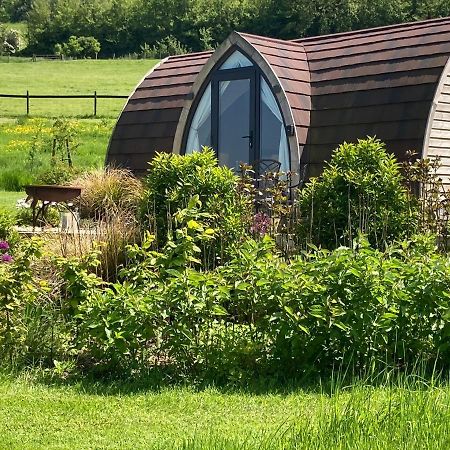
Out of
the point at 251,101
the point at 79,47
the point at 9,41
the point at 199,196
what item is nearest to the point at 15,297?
the point at 199,196

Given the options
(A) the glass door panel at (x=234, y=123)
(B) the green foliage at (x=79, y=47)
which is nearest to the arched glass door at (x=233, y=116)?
(A) the glass door panel at (x=234, y=123)

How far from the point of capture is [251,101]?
1133 cm

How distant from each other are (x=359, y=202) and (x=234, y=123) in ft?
14.7

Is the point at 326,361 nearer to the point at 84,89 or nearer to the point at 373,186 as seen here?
the point at 373,186

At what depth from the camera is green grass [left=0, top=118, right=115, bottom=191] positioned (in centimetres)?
1904

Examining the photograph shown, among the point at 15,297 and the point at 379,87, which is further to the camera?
the point at 379,87

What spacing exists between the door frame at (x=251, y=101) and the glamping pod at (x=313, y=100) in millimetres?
15

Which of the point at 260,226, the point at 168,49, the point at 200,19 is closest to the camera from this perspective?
the point at 260,226

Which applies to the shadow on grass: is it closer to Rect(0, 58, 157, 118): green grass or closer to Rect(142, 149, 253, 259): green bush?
Rect(142, 149, 253, 259): green bush

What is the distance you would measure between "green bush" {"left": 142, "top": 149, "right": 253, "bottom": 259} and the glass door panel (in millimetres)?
3298

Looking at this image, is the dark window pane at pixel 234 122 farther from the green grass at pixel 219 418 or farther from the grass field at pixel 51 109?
the green grass at pixel 219 418

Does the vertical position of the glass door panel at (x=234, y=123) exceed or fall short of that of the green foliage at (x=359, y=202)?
it exceeds it

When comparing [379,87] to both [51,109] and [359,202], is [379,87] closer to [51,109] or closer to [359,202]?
[359,202]

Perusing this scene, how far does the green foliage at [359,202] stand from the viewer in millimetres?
7637
